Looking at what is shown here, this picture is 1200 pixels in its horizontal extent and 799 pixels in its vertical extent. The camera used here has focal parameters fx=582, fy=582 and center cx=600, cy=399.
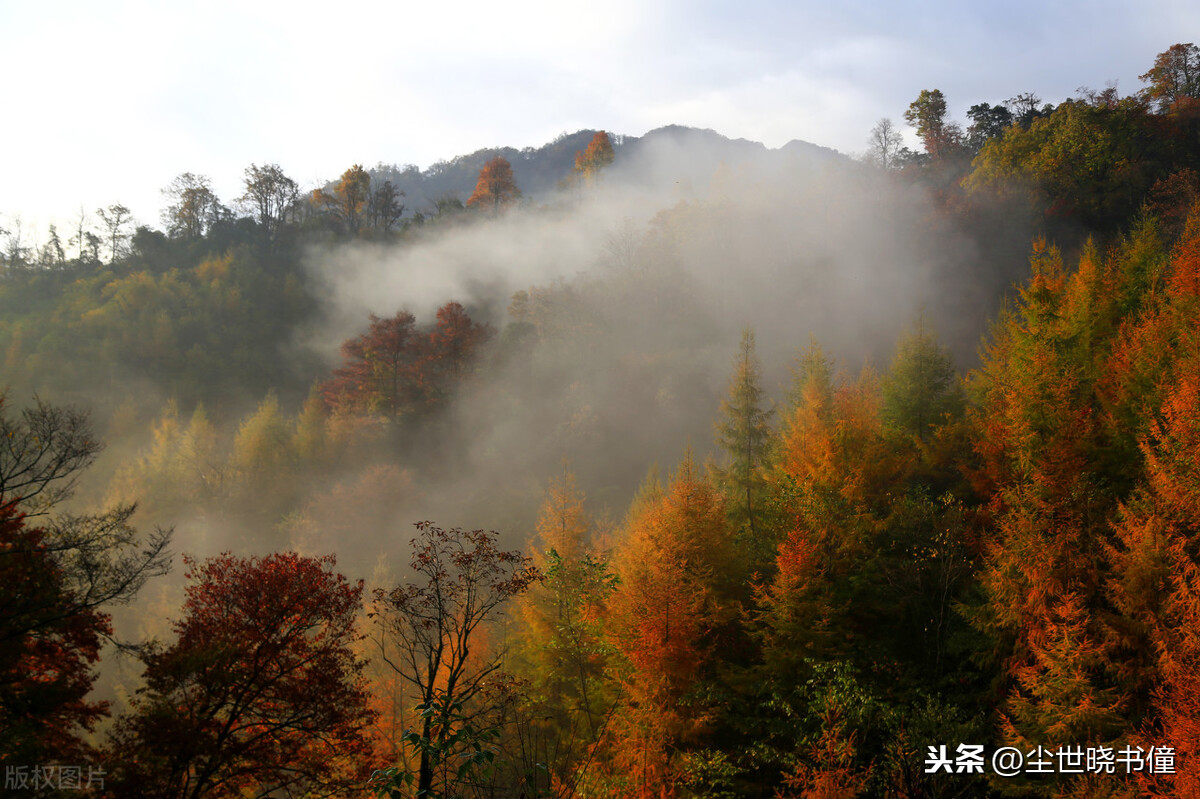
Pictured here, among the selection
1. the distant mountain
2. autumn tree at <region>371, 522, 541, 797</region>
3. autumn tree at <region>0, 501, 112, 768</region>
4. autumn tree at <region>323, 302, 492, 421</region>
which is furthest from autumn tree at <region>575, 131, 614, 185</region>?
autumn tree at <region>0, 501, 112, 768</region>

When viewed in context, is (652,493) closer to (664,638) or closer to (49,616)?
(664,638)

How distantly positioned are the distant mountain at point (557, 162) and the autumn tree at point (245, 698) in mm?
104677

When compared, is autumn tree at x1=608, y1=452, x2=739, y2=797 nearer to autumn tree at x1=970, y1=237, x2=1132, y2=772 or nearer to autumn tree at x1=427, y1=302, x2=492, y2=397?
autumn tree at x1=970, y1=237, x2=1132, y2=772

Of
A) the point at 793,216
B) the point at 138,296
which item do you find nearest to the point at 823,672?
the point at 793,216

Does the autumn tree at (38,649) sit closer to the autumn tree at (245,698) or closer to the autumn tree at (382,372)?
the autumn tree at (245,698)

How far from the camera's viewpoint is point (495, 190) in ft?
292

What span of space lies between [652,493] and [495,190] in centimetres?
7470

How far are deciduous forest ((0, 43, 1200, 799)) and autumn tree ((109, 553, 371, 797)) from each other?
4.4 inches

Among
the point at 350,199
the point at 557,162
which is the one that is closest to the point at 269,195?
the point at 350,199

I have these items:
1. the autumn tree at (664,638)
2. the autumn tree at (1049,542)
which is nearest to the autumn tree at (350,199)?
the autumn tree at (664,638)

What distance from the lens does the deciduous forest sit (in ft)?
39.0

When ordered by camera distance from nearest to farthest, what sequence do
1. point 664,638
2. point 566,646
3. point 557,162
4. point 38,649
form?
point 38,649
point 664,638
point 566,646
point 557,162

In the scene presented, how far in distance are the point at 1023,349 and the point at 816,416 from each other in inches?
303

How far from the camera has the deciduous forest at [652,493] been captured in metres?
11.9
